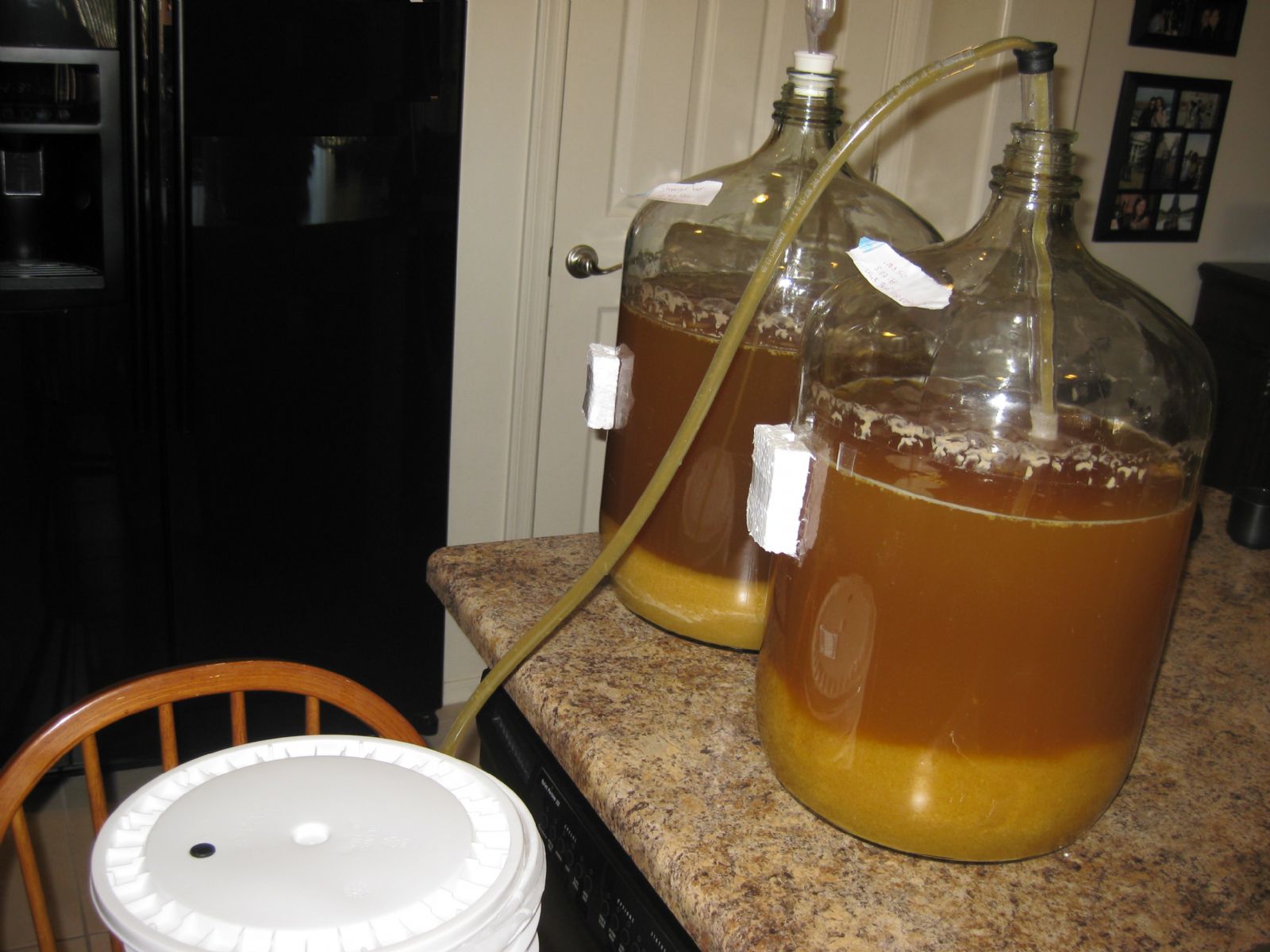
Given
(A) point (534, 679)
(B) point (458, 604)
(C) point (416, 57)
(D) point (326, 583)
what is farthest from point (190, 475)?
(A) point (534, 679)

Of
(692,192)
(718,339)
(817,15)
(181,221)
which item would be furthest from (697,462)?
(181,221)

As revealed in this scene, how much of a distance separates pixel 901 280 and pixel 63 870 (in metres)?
1.78

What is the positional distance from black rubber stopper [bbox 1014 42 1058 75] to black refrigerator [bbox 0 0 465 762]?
1462 millimetres

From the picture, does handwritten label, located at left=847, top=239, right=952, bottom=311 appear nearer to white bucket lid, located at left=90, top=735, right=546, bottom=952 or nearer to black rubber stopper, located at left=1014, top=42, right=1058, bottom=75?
black rubber stopper, located at left=1014, top=42, right=1058, bottom=75

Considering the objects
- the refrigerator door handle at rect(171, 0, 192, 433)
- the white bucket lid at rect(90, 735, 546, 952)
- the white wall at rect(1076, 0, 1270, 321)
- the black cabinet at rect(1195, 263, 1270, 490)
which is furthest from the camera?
the black cabinet at rect(1195, 263, 1270, 490)

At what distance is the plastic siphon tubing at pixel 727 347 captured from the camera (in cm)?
69

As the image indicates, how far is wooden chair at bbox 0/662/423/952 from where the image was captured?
79 centimetres

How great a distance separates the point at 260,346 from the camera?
75.9 inches

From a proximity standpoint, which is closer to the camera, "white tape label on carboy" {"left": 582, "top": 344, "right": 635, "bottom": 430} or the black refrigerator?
"white tape label on carboy" {"left": 582, "top": 344, "right": 635, "bottom": 430}

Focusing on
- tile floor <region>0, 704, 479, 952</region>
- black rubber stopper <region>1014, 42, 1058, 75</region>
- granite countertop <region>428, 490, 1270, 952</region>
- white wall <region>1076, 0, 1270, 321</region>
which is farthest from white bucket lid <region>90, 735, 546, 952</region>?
white wall <region>1076, 0, 1270, 321</region>

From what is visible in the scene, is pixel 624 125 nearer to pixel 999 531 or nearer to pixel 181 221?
pixel 181 221

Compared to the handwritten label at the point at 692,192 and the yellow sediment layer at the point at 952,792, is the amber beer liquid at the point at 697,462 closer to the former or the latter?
the handwritten label at the point at 692,192

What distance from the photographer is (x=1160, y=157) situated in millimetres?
3000

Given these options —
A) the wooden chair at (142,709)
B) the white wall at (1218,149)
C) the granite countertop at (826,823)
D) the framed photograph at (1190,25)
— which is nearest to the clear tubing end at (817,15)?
the granite countertop at (826,823)
